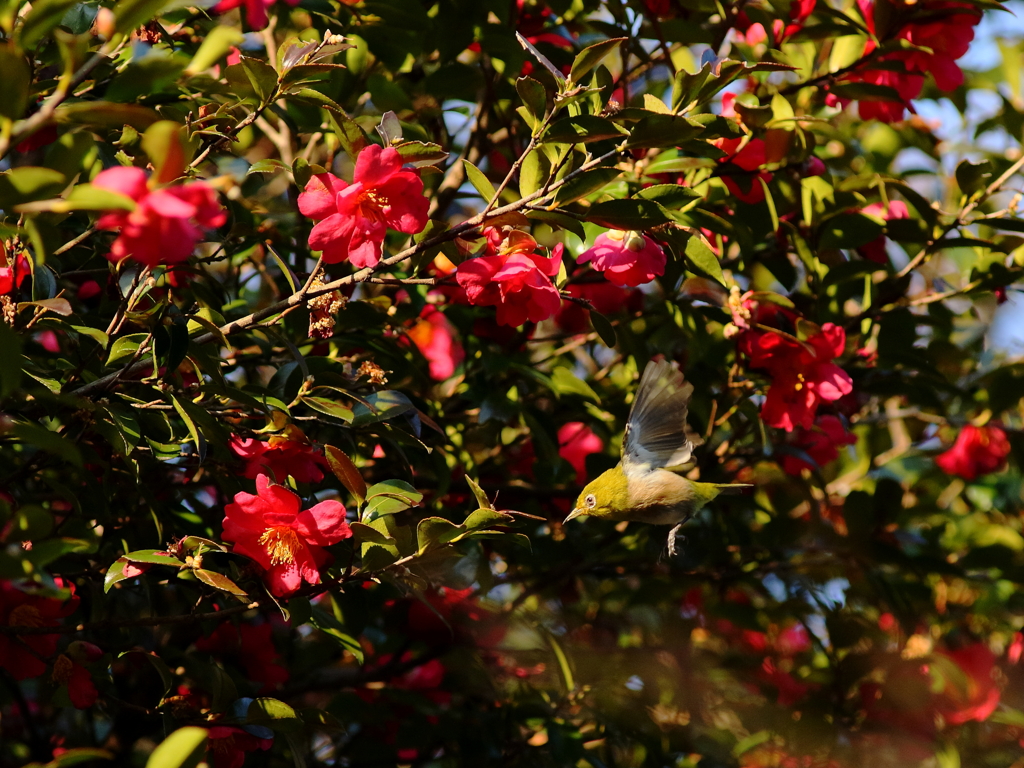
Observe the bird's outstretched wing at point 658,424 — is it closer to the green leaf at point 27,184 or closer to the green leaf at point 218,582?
the green leaf at point 218,582

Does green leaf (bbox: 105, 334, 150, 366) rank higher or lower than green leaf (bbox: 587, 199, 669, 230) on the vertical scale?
lower

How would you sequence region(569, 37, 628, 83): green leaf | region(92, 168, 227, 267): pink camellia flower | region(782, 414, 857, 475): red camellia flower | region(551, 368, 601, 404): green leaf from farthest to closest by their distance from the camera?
1. region(782, 414, 857, 475): red camellia flower
2. region(551, 368, 601, 404): green leaf
3. region(569, 37, 628, 83): green leaf
4. region(92, 168, 227, 267): pink camellia flower

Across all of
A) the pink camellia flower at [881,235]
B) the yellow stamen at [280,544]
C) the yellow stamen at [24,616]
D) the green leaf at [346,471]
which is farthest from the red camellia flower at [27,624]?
the pink camellia flower at [881,235]

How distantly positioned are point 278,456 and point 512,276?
391 millimetres

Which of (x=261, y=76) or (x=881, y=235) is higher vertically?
(x=261, y=76)

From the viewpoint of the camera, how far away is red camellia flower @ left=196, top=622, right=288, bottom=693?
61.9 inches

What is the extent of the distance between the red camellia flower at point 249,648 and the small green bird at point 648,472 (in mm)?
606

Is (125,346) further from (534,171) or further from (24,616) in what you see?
(534,171)

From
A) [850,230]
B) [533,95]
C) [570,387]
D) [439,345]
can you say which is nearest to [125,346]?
[533,95]

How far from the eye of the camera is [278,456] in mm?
1206

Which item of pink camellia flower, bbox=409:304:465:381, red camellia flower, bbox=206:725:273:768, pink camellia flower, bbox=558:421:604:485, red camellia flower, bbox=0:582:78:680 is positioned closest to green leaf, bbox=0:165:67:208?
red camellia flower, bbox=0:582:78:680

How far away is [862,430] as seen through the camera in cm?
230

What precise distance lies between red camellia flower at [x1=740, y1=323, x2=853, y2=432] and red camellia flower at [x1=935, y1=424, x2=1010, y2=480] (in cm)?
86

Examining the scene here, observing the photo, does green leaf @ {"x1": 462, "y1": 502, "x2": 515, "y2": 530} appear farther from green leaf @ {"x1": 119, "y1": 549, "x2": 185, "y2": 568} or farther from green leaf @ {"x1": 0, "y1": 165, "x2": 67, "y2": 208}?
green leaf @ {"x1": 0, "y1": 165, "x2": 67, "y2": 208}
